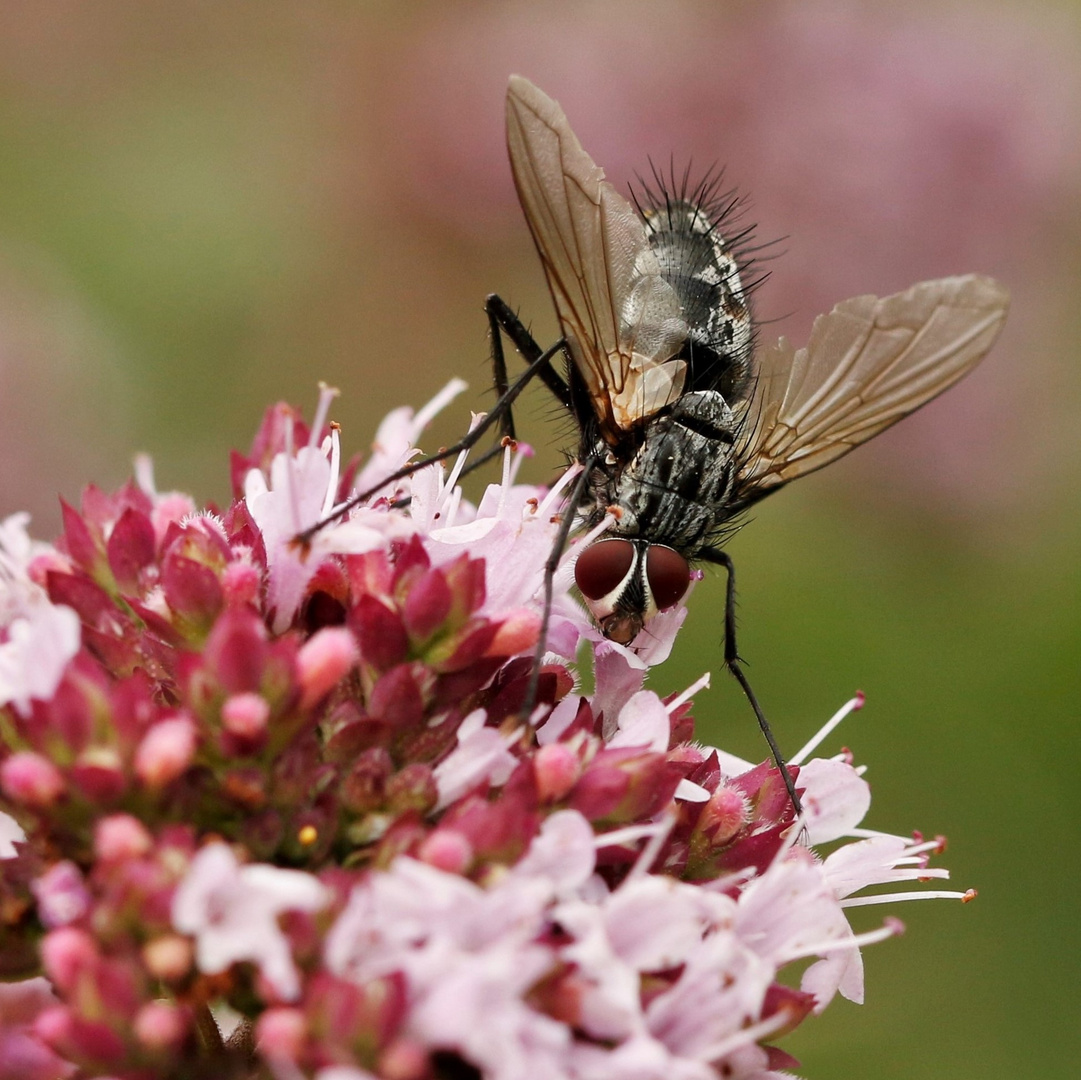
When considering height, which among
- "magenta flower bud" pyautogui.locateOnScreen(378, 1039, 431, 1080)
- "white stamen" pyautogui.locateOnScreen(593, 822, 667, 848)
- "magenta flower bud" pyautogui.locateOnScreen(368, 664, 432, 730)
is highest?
"magenta flower bud" pyautogui.locateOnScreen(368, 664, 432, 730)

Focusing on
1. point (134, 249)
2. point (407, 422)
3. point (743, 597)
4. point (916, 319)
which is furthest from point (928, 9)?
point (407, 422)

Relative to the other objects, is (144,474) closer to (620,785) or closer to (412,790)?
(412,790)

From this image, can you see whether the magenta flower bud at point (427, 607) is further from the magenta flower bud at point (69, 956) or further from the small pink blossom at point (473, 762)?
the magenta flower bud at point (69, 956)

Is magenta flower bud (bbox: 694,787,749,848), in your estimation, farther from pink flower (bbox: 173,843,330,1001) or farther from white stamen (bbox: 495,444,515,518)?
pink flower (bbox: 173,843,330,1001)

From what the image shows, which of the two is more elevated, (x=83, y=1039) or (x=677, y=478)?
(x=677, y=478)

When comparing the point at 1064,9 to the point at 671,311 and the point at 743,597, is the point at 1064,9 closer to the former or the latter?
the point at 743,597

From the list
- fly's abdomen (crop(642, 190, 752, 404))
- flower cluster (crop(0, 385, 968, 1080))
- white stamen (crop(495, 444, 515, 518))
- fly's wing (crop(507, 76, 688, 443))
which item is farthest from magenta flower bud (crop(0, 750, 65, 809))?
fly's abdomen (crop(642, 190, 752, 404))

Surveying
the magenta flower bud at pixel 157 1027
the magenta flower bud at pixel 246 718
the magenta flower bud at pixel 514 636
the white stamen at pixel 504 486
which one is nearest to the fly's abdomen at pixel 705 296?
the white stamen at pixel 504 486

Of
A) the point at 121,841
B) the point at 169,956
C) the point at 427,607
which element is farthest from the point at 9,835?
the point at 427,607
